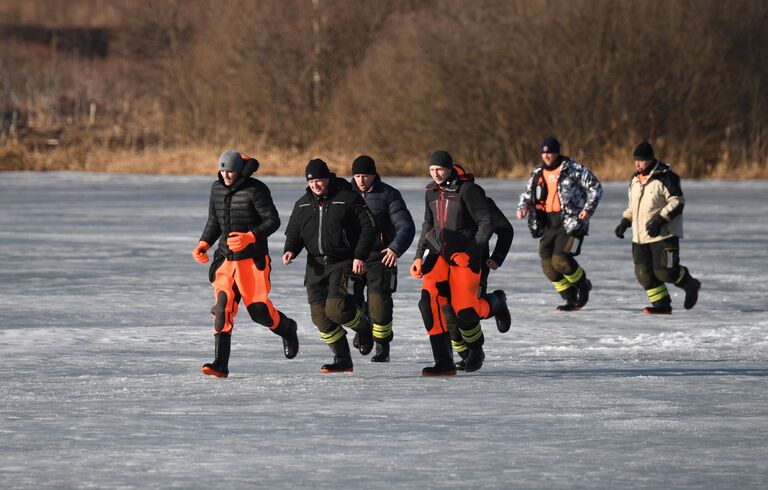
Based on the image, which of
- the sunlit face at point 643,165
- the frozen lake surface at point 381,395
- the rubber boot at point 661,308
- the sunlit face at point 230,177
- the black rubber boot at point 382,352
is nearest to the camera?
the frozen lake surface at point 381,395

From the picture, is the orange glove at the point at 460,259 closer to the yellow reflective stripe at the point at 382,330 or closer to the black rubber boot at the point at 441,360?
the black rubber boot at the point at 441,360

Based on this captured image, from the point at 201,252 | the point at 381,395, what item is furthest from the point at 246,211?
the point at 381,395

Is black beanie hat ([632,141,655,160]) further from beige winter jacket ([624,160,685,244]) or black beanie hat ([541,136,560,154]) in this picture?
black beanie hat ([541,136,560,154])

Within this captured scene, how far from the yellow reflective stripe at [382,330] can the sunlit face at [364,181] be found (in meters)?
0.85

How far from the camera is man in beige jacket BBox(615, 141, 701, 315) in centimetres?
1335

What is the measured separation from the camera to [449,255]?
940cm

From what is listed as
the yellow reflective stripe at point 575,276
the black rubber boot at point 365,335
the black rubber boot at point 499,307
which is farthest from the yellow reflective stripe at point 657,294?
the black rubber boot at point 365,335

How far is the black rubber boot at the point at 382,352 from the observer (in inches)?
396

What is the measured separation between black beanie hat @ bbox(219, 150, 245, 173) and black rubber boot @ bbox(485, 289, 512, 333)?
1.77 m

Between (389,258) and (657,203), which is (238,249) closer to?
(389,258)

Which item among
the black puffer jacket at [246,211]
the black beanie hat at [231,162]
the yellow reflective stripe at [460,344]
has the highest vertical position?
the black beanie hat at [231,162]

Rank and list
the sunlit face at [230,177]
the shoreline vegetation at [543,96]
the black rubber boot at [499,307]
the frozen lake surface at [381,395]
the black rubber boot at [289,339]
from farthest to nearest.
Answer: the shoreline vegetation at [543,96] < the black rubber boot at [499,307] < the black rubber boot at [289,339] < the sunlit face at [230,177] < the frozen lake surface at [381,395]

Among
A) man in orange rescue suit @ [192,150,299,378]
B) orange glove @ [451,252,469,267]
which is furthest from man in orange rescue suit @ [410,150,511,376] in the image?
man in orange rescue suit @ [192,150,299,378]

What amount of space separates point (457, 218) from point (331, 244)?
74 centimetres
